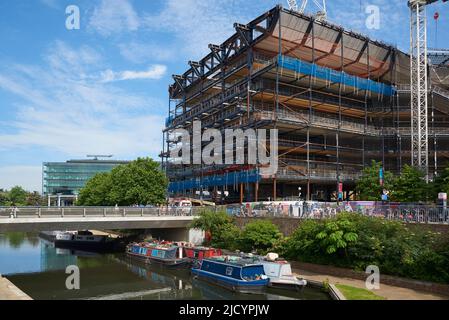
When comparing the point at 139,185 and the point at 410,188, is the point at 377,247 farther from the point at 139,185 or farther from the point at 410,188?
the point at 139,185

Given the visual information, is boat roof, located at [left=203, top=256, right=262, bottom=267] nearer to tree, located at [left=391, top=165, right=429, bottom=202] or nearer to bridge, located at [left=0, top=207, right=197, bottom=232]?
bridge, located at [left=0, top=207, right=197, bottom=232]

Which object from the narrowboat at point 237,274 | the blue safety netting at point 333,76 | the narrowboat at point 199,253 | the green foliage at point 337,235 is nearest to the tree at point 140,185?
the blue safety netting at point 333,76

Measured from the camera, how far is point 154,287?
33.1 metres

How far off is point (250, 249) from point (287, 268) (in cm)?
957

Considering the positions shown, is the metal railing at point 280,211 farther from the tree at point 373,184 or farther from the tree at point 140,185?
the tree at point 140,185

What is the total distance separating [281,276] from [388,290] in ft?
21.6

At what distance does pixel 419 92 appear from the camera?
2650 inches

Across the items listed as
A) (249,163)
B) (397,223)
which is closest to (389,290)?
(397,223)

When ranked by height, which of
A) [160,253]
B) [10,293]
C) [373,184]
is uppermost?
[373,184]

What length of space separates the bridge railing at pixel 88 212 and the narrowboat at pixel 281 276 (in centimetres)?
1860

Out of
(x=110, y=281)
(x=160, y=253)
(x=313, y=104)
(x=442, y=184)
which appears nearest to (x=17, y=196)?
(x=313, y=104)

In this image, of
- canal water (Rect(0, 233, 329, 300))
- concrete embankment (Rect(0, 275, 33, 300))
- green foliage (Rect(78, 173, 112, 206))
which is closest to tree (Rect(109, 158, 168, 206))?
green foliage (Rect(78, 173, 112, 206))

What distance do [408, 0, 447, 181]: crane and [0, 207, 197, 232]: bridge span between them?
38601mm
